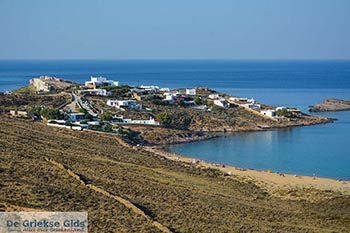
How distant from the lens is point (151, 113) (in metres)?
65.2

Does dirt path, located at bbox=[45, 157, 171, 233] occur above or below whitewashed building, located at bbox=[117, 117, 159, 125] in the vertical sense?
above

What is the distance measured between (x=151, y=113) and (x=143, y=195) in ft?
136

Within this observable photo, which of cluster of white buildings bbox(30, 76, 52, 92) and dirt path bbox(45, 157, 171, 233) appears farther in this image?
cluster of white buildings bbox(30, 76, 52, 92)

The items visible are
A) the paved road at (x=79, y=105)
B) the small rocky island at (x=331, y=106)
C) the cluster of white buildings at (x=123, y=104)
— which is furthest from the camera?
the small rocky island at (x=331, y=106)

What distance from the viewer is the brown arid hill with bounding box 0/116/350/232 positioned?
19.6 meters

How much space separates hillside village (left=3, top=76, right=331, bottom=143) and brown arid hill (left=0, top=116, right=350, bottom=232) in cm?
1887

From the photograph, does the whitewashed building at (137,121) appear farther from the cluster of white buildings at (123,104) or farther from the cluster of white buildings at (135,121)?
the cluster of white buildings at (123,104)

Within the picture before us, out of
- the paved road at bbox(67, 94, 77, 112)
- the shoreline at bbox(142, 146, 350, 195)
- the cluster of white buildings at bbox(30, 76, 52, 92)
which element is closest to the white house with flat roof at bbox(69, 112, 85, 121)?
the paved road at bbox(67, 94, 77, 112)

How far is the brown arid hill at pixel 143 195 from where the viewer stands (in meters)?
19.6

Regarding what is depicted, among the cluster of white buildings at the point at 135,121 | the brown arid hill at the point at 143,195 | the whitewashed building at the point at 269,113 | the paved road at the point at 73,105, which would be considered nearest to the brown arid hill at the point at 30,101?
the paved road at the point at 73,105

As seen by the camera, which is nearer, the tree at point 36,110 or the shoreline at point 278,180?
the shoreline at point 278,180

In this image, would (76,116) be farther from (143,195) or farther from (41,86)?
(143,195)

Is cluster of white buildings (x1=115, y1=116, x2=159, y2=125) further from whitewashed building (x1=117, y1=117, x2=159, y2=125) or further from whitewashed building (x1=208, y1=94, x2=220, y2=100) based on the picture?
whitewashed building (x1=208, y1=94, x2=220, y2=100)

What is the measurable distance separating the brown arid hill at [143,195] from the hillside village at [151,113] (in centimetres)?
1887
